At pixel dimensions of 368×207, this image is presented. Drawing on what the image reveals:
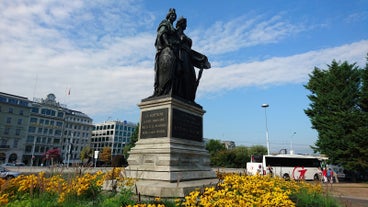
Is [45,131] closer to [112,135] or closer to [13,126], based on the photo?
[13,126]

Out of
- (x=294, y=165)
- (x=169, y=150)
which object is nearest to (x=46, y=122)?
(x=294, y=165)

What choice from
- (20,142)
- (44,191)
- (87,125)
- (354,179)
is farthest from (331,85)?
(87,125)

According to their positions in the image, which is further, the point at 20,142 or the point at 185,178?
the point at 20,142

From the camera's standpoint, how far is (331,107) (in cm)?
2819

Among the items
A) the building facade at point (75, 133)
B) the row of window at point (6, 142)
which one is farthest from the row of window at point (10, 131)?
the building facade at point (75, 133)

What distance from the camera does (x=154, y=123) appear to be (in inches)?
355

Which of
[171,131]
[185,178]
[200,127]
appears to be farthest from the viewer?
[200,127]

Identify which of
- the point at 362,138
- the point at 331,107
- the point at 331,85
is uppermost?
the point at 331,85

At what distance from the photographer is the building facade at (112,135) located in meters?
110

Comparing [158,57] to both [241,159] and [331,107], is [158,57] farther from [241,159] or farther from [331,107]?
[241,159]

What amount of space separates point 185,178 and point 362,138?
78.9ft

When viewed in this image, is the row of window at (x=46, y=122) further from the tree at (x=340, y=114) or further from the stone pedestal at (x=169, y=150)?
the stone pedestal at (x=169, y=150)

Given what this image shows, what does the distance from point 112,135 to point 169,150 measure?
107739 mm

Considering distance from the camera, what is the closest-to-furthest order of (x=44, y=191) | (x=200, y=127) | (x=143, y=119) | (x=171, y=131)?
(x=44, y=191) → (x=171, y=131) → (x=143, y=119) → (x=200, y=127)
